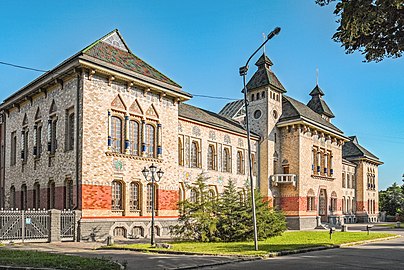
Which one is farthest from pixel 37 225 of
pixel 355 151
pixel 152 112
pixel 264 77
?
pixel 355 151

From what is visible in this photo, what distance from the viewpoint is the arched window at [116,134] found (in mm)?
27016

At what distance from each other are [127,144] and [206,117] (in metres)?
12.0

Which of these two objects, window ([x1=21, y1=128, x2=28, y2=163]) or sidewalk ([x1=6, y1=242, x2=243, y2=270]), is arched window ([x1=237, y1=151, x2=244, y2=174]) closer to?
window ([x1=21, y1=128, x2=28, y2=163])

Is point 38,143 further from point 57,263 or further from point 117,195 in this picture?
point 57,263

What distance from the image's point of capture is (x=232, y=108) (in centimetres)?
4866

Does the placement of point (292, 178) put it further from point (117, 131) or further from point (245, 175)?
point (117, 131)

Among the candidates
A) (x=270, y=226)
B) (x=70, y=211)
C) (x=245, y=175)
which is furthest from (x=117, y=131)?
(x=245, y=175)

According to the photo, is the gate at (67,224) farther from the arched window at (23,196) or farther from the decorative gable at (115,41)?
the decorative gable at (115,41)

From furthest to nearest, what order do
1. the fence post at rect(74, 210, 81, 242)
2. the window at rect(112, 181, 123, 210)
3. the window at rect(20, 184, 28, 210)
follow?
1. the window at rect(20, 184, 28, 210)
2. the window at rect(112, 181, 123, 210)
3. the fence post at rect(74, 210, 81, 242)

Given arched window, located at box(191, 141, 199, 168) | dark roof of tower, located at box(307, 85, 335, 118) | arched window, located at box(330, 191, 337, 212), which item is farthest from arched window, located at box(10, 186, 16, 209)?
dark roof of tower, located at box(307, 85, 335, 118)

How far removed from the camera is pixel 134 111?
28406 millimetres

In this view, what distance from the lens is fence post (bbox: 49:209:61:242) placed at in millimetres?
23297

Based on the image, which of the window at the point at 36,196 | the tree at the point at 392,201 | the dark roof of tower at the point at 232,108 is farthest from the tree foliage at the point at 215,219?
the tree at the point at 392,201

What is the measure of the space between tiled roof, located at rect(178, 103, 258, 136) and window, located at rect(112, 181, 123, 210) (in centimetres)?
846
